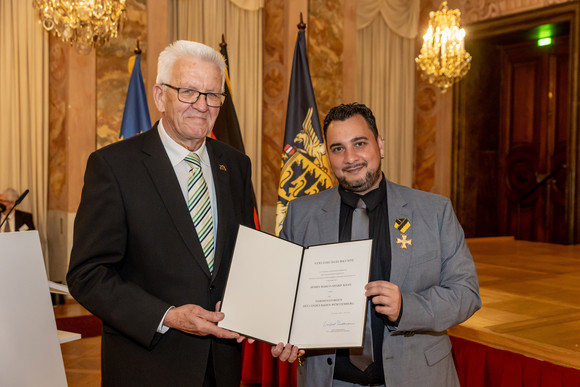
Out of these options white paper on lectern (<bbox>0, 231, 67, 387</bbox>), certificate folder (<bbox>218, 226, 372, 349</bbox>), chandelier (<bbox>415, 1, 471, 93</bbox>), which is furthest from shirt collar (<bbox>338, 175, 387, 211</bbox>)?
chandelier (<bbox>415, 1, 471, 93</bbox>)

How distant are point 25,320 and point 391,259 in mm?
1381

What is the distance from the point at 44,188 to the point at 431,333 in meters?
6.47

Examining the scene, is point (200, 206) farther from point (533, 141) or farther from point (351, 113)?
point (533, 141)

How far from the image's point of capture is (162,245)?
76.4 inches

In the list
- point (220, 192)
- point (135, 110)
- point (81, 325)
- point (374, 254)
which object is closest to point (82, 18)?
point (135, 110)

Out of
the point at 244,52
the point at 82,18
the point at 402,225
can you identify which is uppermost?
the point at 244,52

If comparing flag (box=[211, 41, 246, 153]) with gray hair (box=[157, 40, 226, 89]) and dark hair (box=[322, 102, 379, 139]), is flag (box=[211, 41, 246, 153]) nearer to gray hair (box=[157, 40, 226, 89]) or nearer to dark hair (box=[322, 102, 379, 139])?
dark hair (box=[322, 102, 379, 139])

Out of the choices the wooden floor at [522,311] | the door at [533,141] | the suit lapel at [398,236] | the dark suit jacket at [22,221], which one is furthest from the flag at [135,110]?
the door at [533,141]

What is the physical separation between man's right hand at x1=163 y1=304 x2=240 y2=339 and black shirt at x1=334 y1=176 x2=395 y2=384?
512 millimetres

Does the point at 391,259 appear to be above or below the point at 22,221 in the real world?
above

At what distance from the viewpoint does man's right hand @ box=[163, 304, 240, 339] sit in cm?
179

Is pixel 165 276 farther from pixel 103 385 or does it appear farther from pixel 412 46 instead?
pixel 412 46

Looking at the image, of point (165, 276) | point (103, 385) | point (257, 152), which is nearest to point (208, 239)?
point (165, 276)

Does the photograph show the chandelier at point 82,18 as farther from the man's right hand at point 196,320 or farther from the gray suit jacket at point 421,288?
the man's right hand at point 196,320
